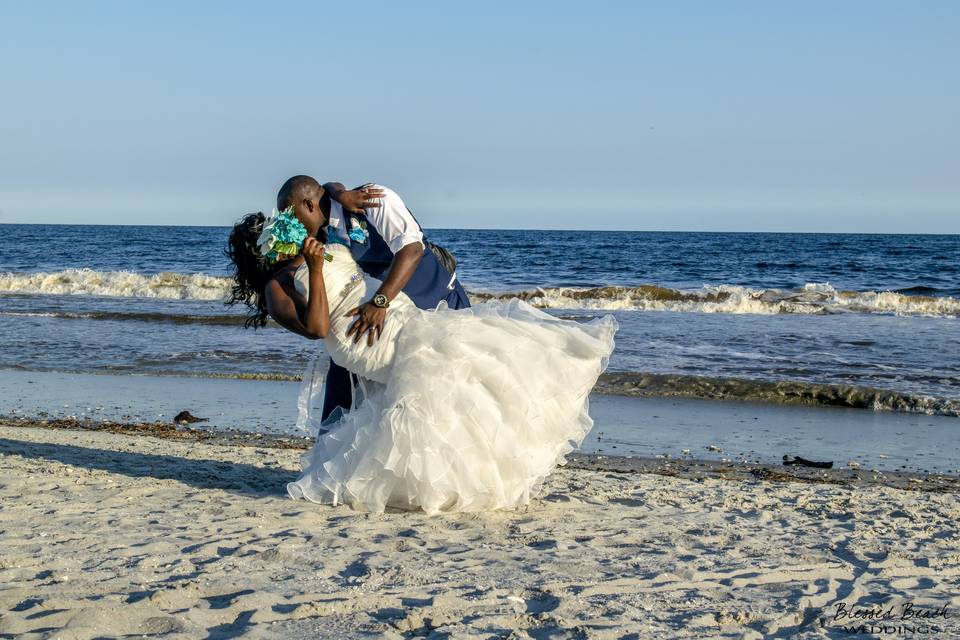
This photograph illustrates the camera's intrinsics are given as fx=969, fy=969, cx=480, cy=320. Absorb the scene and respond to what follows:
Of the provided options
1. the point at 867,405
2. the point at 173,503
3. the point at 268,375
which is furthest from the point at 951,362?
the point at 173,503

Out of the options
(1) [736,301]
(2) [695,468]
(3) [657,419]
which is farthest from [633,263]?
(2) [695,468]

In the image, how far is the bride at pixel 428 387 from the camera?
200 inches

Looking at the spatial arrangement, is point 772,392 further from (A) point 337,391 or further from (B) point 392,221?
(B) point 392,221

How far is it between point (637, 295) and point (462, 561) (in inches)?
910

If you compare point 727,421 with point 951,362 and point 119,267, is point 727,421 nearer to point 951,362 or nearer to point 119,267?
point 951,362

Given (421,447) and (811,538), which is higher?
(421,447)

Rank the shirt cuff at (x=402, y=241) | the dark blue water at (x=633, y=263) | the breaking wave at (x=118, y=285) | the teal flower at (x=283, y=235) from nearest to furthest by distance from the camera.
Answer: the teal flower at (x=283, y=235) < the shirt cuff at (x=402, y=241) < the breaking wave at (x=118, y=285) < the dark blue water at (x=633, y=263)

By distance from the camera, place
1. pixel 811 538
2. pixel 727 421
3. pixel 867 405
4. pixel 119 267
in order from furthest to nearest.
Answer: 1. pixel 119 267
2. pixel 867 405
3. pixel 727 421
4. pixel 811 538

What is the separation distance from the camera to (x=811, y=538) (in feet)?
A: 16.6

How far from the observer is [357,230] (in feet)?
17.0

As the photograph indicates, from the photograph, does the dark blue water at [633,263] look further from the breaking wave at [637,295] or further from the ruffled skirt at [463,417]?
the ruffled skirt at [463,417]

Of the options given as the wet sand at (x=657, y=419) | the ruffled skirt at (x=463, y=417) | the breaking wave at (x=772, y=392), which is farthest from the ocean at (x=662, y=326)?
the ruffled skirt at (x=463, y=417)

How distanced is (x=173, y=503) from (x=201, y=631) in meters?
2.26

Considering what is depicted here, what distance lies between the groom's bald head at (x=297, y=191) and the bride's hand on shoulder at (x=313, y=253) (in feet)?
0.89
